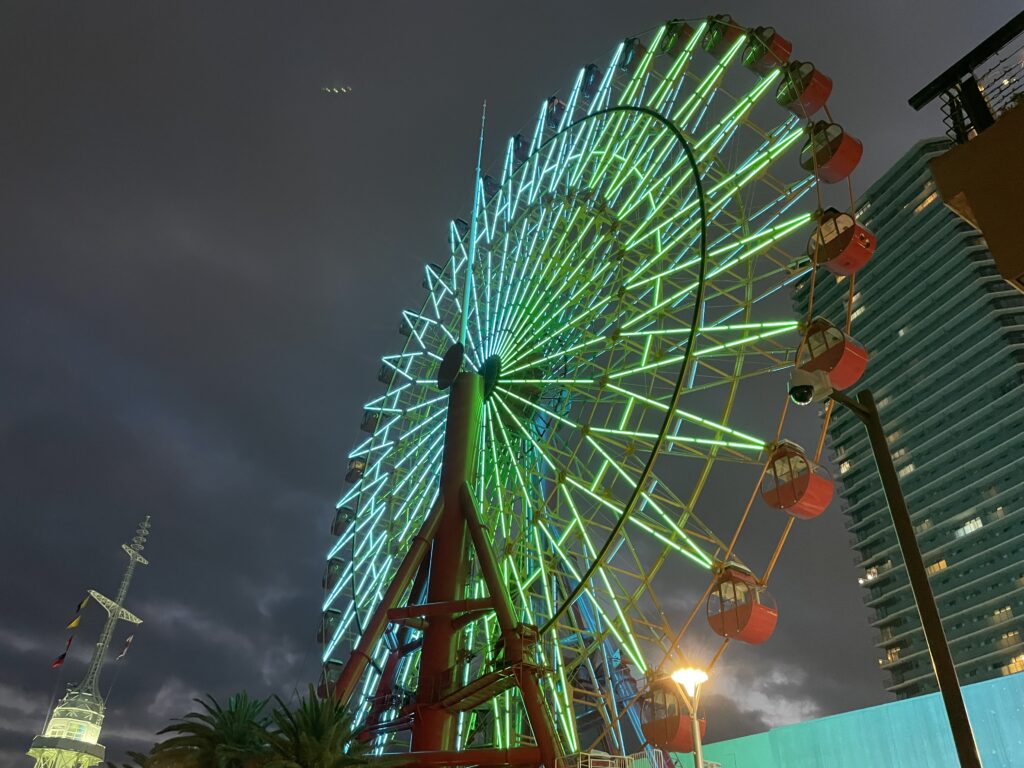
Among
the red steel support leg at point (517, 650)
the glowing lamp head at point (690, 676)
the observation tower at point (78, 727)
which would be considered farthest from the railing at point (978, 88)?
the observation tower at point (78, 727)

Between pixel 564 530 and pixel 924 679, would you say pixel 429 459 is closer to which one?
pixel 564 530

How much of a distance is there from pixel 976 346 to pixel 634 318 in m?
→ 71.3

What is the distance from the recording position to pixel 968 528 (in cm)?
7194

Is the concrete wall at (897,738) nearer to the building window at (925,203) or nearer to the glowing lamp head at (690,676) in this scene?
the glowing lamp head at (690,676)

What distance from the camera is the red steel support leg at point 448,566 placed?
15469mm

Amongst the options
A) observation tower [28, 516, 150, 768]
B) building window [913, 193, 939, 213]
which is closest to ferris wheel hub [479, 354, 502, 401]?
observation tower [28, 516, 150, 768]

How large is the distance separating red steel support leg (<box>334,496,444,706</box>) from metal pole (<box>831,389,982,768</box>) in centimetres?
1240

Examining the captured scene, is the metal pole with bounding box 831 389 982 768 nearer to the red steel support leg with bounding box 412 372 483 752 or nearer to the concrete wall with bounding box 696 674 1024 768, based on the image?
the concrete wall with bounding box 696 674 1024 768

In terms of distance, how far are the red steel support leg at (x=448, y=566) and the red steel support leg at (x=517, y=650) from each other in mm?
831

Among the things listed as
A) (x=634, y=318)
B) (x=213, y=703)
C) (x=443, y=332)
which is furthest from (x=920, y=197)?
(x=213, y=703)

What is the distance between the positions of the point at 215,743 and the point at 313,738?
3748 millimetres

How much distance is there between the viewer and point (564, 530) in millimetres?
16469

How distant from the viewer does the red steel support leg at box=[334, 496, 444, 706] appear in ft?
52.4

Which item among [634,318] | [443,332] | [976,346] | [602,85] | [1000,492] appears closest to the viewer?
[634,318]
